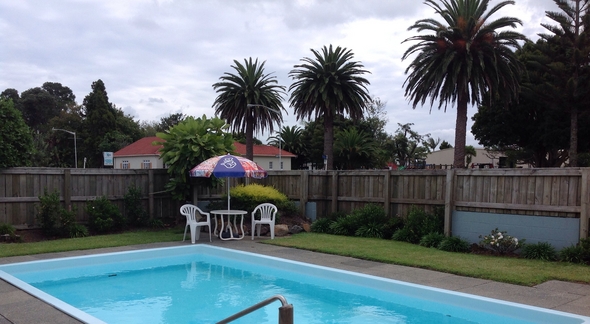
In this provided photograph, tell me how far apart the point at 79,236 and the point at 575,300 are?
40.8ft

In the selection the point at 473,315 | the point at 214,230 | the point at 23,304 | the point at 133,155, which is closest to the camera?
the point at 23,304

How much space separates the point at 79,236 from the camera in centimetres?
1375

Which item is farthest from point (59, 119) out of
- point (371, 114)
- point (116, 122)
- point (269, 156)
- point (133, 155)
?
point (371, 114)

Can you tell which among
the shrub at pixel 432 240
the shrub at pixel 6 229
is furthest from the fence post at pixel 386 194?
the shrub at pixel 6 229

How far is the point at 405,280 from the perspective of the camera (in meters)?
8.50

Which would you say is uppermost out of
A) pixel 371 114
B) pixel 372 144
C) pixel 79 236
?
pixel 371 114

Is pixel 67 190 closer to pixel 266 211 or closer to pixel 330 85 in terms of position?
pixel 266 211

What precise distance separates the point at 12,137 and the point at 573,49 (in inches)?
1225

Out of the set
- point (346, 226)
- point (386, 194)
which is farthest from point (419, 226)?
point (346, 226)

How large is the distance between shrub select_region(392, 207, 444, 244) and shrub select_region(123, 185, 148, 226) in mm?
8138

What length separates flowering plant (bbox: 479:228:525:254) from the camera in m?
11.0

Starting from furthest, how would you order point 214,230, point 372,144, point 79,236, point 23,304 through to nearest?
point 372,144
point 214,230
point 79,236
point 23,304

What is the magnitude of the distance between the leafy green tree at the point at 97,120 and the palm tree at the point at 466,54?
4865 cm

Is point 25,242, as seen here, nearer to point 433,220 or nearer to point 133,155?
point 433,220
